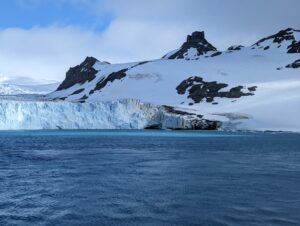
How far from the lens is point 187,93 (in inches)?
5182

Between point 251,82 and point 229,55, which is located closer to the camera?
point 251,82

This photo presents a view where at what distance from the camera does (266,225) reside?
17375mm

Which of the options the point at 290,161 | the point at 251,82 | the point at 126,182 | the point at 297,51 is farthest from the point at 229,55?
the point at 126,182

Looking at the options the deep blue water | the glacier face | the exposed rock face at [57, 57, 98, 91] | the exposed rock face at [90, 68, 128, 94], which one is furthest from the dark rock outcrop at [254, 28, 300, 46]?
the deep blue water

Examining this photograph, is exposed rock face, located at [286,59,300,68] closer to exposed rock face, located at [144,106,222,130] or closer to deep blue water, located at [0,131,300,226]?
exposed rock face, located at [144,106,222,130]

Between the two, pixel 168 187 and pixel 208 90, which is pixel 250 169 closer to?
pixel 168 187

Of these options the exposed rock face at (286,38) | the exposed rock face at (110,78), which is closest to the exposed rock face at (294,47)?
the exposed rock face at (286,38)

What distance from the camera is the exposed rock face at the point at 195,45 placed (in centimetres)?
18325

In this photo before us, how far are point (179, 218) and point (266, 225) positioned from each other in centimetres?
347

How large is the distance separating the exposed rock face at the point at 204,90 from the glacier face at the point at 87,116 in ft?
70.1

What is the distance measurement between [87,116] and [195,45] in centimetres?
9966

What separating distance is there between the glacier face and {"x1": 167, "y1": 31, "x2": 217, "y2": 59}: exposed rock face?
262ft

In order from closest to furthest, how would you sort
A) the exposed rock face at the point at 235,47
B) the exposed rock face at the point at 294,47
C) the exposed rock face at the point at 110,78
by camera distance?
1. the exposed rock face at the point at 294,47
2. the exposed rock face at the point at 110,78
3. the exposed rock face at the point at 235,47

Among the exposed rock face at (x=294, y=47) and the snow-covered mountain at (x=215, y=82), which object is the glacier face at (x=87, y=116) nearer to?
the snow-covered mountain at (x=215, y=82)
